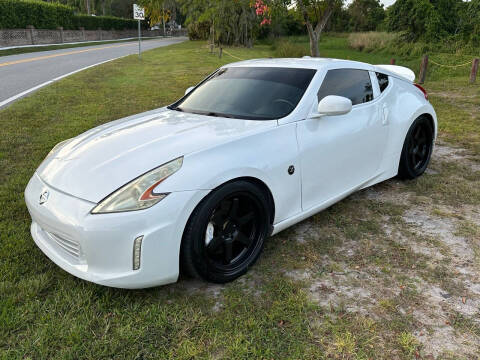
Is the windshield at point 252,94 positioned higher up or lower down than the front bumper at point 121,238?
higher up

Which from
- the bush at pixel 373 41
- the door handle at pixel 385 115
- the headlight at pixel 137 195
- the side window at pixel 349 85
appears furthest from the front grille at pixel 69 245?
the bush at pixel 373 41

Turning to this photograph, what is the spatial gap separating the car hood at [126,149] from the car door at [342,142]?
0.42 metres

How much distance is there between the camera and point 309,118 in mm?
3020

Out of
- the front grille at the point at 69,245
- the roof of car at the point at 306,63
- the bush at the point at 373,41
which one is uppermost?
the bush at the point at 373,41

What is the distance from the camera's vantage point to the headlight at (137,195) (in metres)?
2.15

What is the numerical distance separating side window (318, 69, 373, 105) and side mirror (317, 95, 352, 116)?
21cm

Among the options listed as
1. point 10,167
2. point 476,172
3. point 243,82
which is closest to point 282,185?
point 243,82

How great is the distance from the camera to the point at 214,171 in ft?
7.69

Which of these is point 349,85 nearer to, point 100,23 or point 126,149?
point 126,149

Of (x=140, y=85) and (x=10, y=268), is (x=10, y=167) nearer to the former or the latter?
(x=10, y=268)

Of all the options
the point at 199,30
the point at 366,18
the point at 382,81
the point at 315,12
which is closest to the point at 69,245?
the point at 382,81

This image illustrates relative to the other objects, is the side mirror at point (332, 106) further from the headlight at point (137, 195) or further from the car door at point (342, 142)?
the headlight at point (137, 195)

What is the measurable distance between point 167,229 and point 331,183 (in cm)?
160

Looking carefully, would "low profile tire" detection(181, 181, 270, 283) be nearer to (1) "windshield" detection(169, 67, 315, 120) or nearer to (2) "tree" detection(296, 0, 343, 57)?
(1) "windshield" detection(169, 67, 315, 120)
